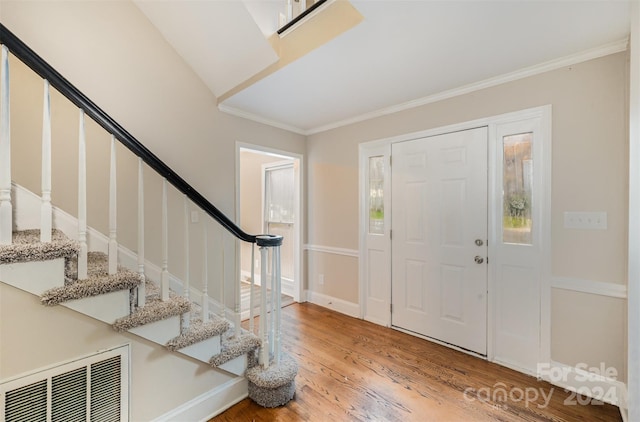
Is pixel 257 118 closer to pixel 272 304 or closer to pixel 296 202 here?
pixel 296 202

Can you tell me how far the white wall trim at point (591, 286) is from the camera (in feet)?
5.75

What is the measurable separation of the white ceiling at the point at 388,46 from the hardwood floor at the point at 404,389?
2.39m

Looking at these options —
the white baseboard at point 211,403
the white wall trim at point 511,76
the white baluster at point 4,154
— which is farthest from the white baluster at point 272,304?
the white wall trim at point 511,76

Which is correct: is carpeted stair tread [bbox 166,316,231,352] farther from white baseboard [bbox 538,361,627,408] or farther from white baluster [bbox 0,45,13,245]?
white baseboard [bbox 538,361,627,408]

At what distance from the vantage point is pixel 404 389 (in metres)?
1.92

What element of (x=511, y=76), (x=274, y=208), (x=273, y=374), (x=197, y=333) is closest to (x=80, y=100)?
(x=197, y=333)

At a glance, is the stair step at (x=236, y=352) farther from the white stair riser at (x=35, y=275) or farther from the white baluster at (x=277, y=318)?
the white stair riser at (x=35, y=275)

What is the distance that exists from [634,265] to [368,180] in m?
2.16

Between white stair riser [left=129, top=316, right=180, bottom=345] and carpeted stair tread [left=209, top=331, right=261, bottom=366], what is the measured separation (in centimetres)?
32

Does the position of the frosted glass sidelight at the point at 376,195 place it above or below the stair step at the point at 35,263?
above

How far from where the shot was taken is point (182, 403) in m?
1.59

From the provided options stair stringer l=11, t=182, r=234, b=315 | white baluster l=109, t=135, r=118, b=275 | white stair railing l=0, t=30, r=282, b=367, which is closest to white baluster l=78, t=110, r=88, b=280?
white stair railing l=0, t=30, r=282, b=367

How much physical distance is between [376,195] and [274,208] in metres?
1.91

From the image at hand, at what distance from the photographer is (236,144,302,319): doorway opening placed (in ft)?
12.5
